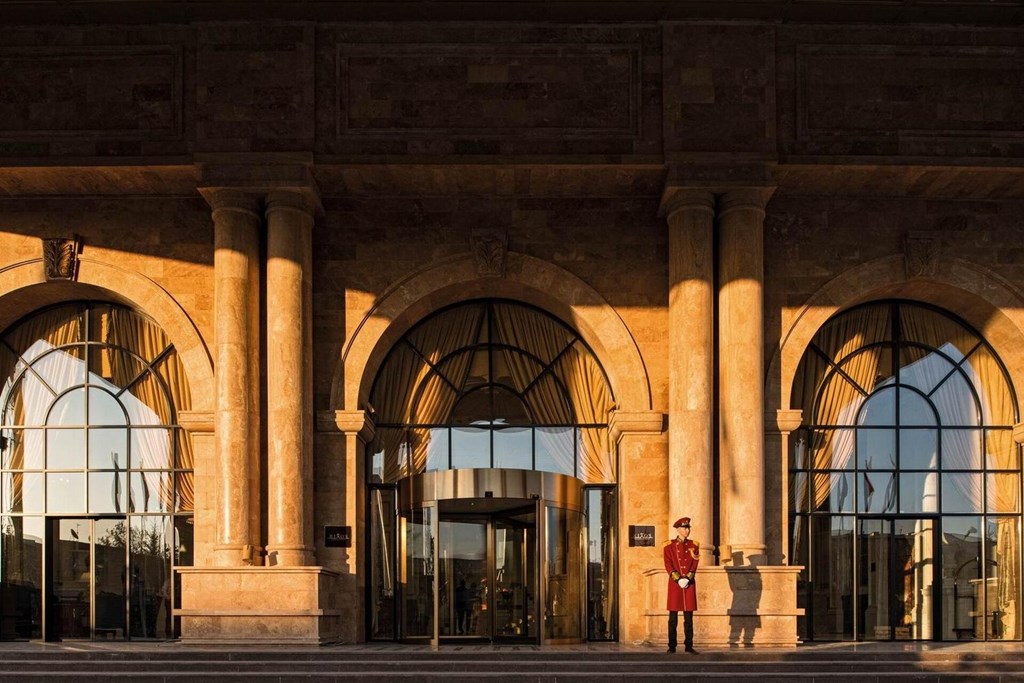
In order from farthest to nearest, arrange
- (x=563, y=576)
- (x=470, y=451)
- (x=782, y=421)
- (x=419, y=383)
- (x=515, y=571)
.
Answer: (x=419, y=383)
(x=470, y=451)
(x=515, y=571)
(x=563, y=576)
(x=782, y=421)

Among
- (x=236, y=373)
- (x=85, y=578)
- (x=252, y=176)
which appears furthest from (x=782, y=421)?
(x=85, y=578)

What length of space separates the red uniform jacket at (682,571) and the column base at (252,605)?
572 cm

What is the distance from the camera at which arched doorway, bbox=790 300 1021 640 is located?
24688 mm

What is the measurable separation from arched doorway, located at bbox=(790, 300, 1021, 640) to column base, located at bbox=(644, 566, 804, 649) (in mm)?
3035

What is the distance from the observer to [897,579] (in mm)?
24875

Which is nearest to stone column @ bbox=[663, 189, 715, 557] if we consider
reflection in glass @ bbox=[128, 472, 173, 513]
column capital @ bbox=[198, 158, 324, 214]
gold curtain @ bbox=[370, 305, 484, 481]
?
gold curtain @ bbox=[370, 305, 484, 481]

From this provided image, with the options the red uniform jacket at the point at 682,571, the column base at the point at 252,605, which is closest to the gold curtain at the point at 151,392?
the column base at the point at 252,605

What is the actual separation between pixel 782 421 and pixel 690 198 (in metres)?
4.27

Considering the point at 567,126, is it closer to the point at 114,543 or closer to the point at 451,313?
the point at 451,313

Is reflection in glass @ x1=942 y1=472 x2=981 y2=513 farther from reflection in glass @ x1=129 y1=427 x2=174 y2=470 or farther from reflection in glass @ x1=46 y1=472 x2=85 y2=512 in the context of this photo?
reflection in glass @ x1=46 y1=472 x2=85 y2=512

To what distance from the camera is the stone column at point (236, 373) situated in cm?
2238

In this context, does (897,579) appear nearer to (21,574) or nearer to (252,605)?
(252,605)

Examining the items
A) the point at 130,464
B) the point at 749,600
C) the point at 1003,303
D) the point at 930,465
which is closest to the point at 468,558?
the point at 749,600

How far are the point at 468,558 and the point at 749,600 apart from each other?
199 inches
